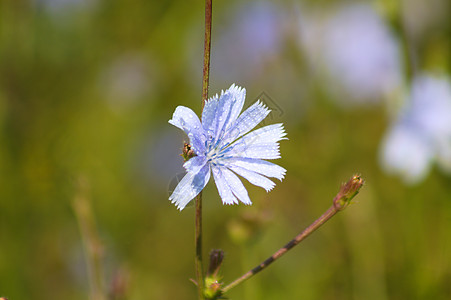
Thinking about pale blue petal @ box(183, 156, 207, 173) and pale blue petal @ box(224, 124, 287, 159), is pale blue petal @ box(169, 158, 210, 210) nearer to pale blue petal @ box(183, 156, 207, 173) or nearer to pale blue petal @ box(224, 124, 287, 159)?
pale blue petal @ box(183, 156, 207, 173)

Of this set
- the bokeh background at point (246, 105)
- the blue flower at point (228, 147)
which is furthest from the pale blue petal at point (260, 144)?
the bokeh background at point (246, 105)

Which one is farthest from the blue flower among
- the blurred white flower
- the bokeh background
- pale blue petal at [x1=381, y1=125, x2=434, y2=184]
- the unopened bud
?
the blurred white flower

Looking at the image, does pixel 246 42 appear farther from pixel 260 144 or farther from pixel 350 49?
pixel 260 144

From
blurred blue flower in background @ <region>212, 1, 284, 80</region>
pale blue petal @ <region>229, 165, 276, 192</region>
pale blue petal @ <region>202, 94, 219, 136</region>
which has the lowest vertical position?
pale blue petal @ <region>229, 165, 276, 192</region>

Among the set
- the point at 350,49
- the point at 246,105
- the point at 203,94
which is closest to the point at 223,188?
the point at 203,94

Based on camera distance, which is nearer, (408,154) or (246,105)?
(408,154)

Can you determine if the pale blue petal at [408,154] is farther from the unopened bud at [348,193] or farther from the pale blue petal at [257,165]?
the pale blue petal at [257,165]

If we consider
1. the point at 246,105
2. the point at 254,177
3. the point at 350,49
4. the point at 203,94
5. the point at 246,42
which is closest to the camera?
the point at 203,94

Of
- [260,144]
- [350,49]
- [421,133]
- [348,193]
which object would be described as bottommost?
[348,193]
